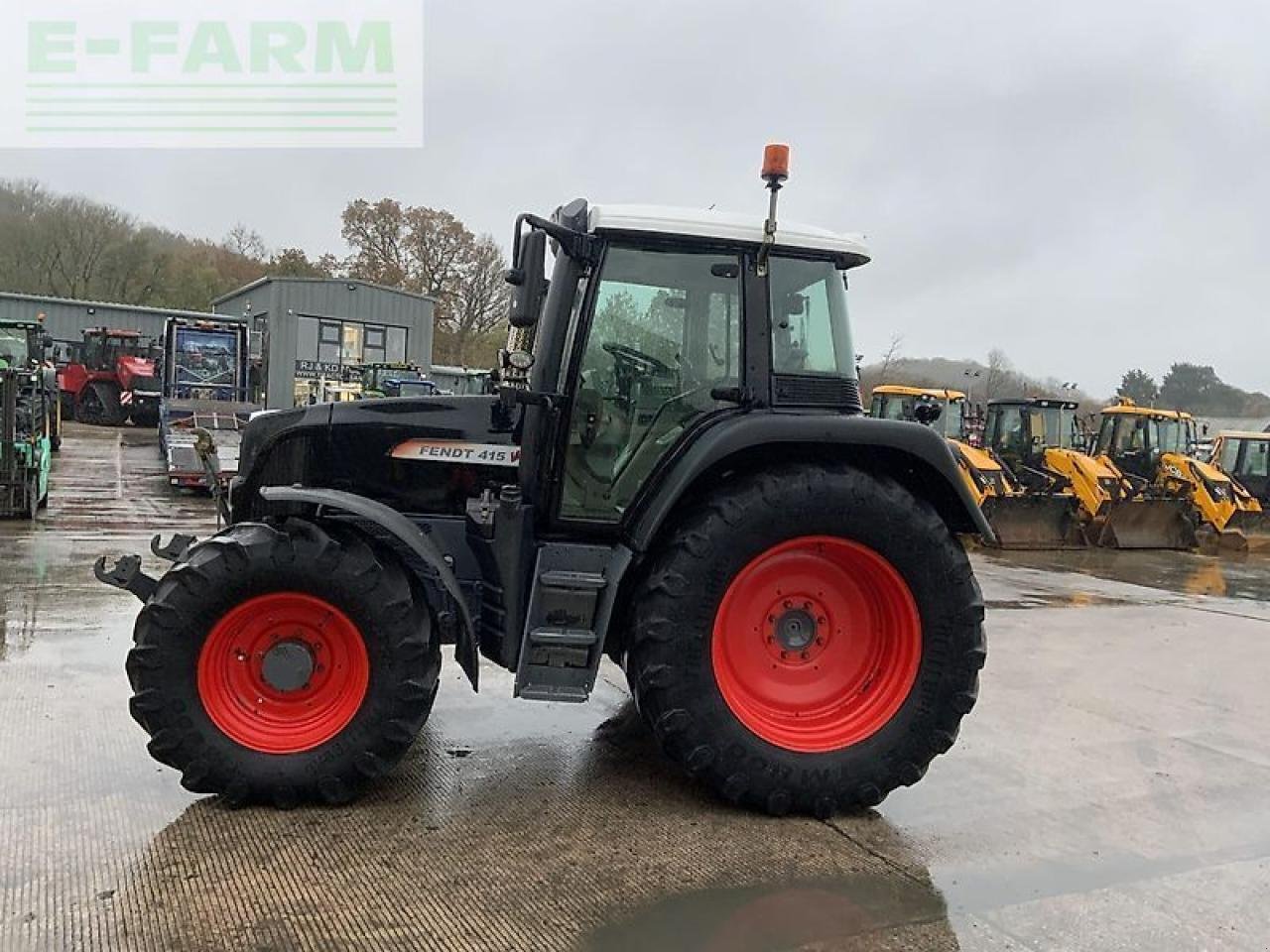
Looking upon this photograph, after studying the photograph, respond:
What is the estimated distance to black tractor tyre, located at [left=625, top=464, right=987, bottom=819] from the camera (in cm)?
357

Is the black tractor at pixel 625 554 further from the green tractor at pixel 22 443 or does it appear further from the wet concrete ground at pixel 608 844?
the green tractor at pixel 22 443

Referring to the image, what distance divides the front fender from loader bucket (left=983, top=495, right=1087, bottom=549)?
1060 cm

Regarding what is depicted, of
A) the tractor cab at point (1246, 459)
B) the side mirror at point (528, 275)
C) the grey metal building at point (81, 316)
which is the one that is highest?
the grey metal building at point (81, 316)

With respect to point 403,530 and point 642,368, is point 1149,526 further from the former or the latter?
point 403,530

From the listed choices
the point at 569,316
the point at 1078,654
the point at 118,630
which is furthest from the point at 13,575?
the point at 1078,654

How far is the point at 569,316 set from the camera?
377 centimetres

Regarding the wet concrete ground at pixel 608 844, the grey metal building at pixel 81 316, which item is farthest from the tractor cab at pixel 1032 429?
the grey metal building at pixel 81 316

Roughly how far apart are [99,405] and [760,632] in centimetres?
2577

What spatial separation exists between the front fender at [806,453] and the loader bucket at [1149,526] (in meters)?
12.0

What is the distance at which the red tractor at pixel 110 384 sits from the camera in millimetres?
24719

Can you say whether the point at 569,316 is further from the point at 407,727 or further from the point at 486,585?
the point at 407,727

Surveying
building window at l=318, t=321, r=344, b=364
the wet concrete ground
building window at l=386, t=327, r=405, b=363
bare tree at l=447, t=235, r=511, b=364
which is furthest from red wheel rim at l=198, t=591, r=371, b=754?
bare tree at l=447, t=235, r=511, b=364

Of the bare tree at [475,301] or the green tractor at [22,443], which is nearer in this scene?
the green tractor at [22,443]

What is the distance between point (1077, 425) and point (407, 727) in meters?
16.2
